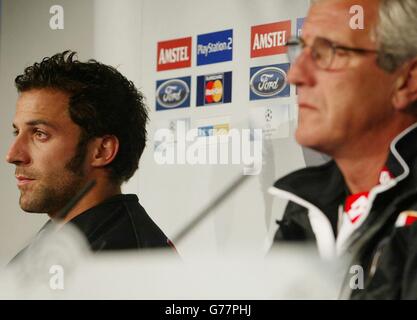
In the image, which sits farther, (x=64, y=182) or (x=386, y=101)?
(x=64, y=182)

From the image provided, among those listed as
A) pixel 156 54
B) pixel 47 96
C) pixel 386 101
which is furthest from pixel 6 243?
pixel 386 101

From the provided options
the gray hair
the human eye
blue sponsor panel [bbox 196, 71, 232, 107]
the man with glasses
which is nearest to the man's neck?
the human eye

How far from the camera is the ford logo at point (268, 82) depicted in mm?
2797

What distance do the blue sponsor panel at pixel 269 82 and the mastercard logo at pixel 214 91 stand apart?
0.37 ft

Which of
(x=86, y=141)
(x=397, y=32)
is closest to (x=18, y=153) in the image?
(x=86, y=141)

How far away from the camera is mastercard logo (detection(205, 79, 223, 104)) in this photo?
2937 millimetres

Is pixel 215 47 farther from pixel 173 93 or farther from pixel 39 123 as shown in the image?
pixel 39 123

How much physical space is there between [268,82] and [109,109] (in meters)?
0.58

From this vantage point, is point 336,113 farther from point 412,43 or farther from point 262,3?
point 262,3

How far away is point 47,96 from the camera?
308cm

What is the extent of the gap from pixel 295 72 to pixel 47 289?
1.14 metres

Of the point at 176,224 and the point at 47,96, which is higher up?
the point at 47,96

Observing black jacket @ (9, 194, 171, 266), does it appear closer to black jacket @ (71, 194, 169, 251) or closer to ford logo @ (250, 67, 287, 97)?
black jacket @ (71, 194, 169, 251)

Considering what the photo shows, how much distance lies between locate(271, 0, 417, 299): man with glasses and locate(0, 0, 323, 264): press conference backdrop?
3.6 inches
